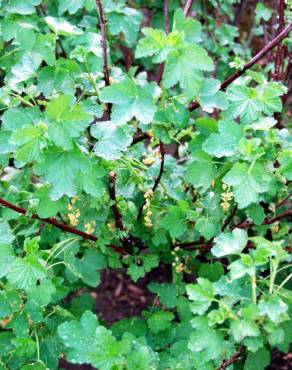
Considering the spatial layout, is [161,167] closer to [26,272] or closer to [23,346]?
[26,272]

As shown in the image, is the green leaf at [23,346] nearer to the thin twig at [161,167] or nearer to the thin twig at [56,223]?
the thin twig at [56,223]

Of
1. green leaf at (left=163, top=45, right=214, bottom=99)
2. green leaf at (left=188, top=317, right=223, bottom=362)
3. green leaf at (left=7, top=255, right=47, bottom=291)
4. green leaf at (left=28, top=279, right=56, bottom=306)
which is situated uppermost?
green leaf at (left=163, top=45, right=214, bottom=99)

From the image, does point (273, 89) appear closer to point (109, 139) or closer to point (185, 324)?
point (109, 139)

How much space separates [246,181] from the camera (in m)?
1.57

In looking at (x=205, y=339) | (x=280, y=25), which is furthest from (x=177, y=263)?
(x=280, y=25)

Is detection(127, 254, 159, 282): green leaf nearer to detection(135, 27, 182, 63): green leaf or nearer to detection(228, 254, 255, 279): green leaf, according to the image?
detection(228, 254, 255, 279): green leaf

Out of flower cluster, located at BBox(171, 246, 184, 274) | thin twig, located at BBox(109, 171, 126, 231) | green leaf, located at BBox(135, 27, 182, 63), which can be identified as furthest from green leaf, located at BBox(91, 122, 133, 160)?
flower cluster, located at BBox(171, 246, 184, 274)

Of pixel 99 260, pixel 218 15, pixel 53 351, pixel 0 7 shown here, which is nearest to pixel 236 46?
pixel 218 15

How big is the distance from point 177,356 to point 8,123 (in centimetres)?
88

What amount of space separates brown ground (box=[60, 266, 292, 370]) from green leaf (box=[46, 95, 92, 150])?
178 cm

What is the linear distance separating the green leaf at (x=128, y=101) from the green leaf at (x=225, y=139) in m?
0.19

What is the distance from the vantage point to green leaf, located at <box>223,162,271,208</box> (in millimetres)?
1563

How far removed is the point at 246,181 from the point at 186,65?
34cm

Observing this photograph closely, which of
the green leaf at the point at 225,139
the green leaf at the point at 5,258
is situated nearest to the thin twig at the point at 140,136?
the green leaf at the point at 225,139
